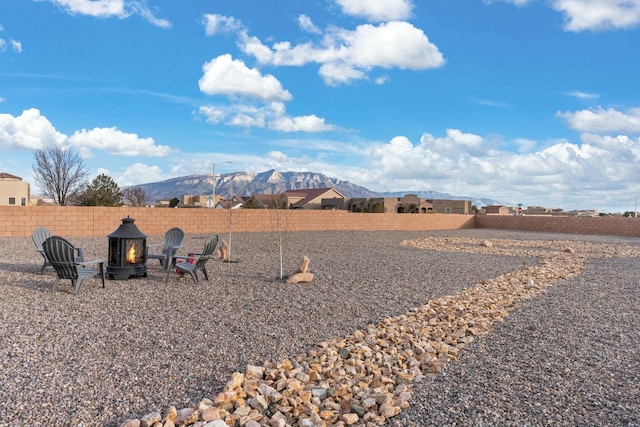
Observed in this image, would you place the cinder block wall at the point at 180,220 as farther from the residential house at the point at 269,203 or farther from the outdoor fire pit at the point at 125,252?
the outdoor fire pit at the point at 125,252

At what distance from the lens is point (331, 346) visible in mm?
4906

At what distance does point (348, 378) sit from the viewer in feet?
13.4

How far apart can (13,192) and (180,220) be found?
3593 centimetres

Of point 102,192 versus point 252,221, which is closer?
point 252,221

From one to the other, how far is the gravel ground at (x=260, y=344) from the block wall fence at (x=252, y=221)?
17.8ft

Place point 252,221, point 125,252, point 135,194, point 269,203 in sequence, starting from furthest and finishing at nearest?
point 135,194
point 269,203
point 252,221
point 125,252

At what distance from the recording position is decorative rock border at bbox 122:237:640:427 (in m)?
3.31

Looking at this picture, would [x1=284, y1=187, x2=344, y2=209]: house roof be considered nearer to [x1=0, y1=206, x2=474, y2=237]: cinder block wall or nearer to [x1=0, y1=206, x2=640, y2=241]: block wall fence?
[x1=0, y1=206, x2=640, y2=241]: block wall fence

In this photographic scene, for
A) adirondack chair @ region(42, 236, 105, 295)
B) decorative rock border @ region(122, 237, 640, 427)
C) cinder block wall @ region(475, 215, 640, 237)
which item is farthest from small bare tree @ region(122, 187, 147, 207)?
decorative rock border @ region(122, 237, 640, 427)

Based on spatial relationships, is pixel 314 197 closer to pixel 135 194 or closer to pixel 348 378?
pixel 135 194

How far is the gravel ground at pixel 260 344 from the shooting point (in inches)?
138

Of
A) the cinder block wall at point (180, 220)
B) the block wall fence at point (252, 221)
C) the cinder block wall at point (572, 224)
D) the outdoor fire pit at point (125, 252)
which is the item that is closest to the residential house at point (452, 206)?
the cinder block wall at point (572, 224)

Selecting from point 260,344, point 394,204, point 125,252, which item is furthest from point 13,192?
point 260,344

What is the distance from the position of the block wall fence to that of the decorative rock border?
743 centimetres
